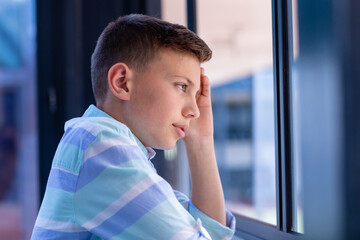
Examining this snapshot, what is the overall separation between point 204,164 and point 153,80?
295 millimetres

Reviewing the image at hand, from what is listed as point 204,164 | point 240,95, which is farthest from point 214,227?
point 240,95

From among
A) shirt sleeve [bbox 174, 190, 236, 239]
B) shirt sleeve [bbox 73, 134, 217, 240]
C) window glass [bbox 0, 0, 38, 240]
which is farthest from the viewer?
window glass [bbox 0, 0, 38, 240]

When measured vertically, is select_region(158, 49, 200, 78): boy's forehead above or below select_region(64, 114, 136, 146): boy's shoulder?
above

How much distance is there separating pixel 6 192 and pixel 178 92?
1369 mm

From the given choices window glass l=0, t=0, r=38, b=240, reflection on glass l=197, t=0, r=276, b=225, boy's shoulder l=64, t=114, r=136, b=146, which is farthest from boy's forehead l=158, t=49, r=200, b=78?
window glass l=0, t=0, r=38, b=240

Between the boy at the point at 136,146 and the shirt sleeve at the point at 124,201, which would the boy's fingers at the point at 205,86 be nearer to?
the boy at the point at 136,146

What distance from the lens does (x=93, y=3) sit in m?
1.70

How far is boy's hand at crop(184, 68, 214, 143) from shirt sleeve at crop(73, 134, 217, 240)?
37 cm

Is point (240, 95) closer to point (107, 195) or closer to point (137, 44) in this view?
point (137, 44)

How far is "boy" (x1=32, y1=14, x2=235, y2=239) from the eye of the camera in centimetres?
65

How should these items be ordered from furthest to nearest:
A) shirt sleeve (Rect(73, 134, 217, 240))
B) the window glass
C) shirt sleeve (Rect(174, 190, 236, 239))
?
the window glass < shirt sleeve (Rect(174, 190, 236, 239)) < shirt sleeve (Rect(73, 134, 217, 240))

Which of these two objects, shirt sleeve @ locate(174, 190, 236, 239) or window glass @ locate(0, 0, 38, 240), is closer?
shirt sleeve @ locate(174, 190, 236, 239)

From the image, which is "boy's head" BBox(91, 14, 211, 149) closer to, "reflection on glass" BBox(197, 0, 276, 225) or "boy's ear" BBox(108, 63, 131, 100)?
"boy's ear" BBox(108, 63, 131, 100)

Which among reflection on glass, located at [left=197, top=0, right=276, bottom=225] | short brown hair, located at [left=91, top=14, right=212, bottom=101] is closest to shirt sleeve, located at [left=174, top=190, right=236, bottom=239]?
reflection on glass, located at [left=197, top=0, right=276, bottom=225]
